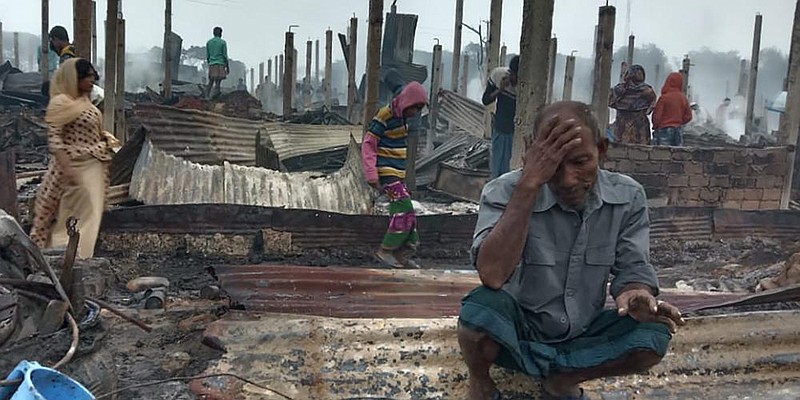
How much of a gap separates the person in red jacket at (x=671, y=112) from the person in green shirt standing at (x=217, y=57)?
1014 centimetres

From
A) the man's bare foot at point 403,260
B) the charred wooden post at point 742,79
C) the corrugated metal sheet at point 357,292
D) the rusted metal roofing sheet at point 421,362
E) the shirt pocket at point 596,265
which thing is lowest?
the man's bare foot at point 403,260

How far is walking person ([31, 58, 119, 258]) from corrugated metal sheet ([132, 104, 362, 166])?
6.00ft

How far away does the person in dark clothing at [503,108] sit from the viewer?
786cm

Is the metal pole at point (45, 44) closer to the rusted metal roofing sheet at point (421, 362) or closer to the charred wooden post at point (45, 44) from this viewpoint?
the charred wooden post at point (45, 44)

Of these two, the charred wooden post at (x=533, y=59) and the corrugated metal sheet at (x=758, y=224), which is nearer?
the charred wooden post at (x=533, y=59)

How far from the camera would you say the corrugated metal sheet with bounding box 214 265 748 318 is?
379cm

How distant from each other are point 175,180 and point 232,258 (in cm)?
125

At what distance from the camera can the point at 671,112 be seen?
10.5 m

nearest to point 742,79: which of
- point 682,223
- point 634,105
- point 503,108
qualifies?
point 634,105

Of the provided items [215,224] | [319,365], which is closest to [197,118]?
[215,224]

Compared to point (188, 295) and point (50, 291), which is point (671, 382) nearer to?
point (50, 291)

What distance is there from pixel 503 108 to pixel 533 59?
104 inches

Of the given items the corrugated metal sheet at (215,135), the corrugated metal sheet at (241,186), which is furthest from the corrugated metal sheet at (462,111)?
the corrugated metal sheet at (241,186)

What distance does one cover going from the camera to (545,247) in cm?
268
